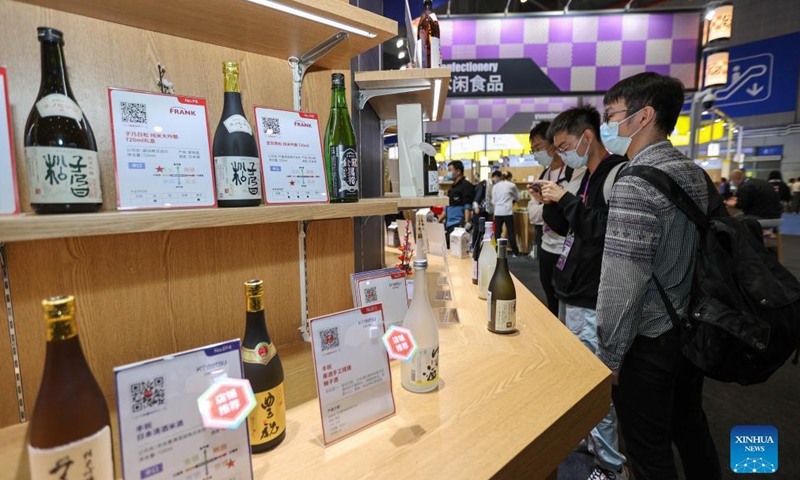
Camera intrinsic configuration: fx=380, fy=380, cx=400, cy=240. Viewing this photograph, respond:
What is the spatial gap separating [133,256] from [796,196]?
1836 centimetres

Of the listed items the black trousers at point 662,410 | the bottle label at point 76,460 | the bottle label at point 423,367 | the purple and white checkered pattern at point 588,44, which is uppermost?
the purple and white checkered pattern at point 588,44

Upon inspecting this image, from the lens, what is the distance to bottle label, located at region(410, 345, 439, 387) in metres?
0.96

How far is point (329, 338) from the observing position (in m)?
0.75

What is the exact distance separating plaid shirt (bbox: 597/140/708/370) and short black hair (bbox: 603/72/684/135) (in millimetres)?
136

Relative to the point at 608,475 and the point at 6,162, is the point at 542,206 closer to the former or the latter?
the point at 608,475

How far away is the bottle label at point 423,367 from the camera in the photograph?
96 centimetres

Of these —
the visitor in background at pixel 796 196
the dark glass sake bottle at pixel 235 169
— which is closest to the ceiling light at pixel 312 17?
the dark glass sake bottle at pixel 235 169

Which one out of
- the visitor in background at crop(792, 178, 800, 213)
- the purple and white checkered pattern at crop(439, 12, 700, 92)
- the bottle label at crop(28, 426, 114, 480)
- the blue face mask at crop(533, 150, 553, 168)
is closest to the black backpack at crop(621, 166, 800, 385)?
the bottle label at crop(28, 426, 114, 480)

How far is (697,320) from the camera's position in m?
1.23

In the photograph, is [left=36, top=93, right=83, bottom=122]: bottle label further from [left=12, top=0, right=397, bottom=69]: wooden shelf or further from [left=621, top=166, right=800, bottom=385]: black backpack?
[left=621, top=166, right=800, bottom=385]: black backpack

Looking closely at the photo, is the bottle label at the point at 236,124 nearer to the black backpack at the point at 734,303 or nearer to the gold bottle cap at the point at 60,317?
the gold bottle cap at the point at 60,317

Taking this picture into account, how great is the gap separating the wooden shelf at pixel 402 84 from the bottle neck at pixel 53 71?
74cm

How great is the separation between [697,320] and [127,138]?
5.32ft

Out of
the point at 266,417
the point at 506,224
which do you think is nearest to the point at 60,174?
the point at 266,417
